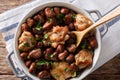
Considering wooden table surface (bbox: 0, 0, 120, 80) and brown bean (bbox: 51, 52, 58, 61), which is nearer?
brown bean (bbox: 51, 52, 58, 61)

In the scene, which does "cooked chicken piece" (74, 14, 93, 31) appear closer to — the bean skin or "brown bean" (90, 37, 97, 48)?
"brown bean" (90, 37, 97, 48)

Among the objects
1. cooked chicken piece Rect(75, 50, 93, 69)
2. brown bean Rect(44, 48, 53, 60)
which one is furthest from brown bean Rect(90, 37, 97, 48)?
brown bean Rect(44, 48, 53, 60)

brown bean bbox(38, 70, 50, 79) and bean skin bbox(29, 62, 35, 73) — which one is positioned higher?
bean skin bbox(29, 62, 35, 73)

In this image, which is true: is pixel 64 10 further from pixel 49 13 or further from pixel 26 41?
pixel 26 41

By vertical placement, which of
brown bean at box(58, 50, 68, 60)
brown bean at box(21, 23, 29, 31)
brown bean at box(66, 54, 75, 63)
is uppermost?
brown bean at box(21, 23, 29, 31)

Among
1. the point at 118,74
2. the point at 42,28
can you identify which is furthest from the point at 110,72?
the point at 42,28

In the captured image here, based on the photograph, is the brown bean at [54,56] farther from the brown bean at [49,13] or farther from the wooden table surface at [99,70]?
the wooden table surface at [99,70]

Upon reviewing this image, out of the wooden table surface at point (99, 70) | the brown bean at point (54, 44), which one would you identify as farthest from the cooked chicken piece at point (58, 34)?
the wooden table surface at point (99, 70)
